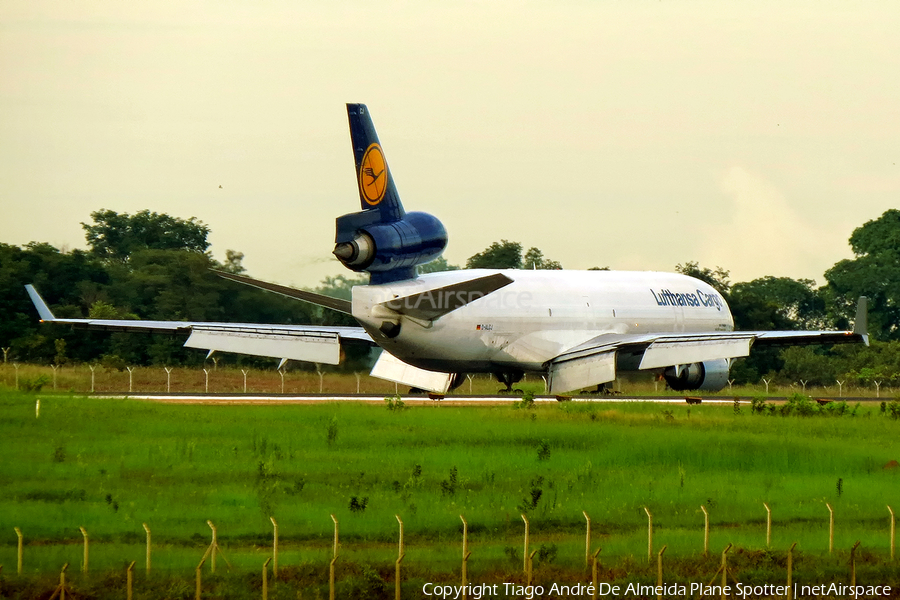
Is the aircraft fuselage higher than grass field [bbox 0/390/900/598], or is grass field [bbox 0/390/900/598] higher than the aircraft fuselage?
the aircraft fuselage

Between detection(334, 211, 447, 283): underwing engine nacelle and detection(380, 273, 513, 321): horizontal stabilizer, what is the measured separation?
1.38 m

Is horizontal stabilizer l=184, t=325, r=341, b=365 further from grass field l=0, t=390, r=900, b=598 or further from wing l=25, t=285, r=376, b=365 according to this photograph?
grass field l=0, t=390, r=900, b=598

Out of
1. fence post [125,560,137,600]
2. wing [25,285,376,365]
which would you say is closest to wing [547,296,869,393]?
wing [25,285,376,365]

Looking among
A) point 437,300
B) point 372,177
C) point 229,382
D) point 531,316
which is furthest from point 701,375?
point 229,382

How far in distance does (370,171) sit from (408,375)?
45.4 feet

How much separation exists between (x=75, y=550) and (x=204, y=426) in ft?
51.6

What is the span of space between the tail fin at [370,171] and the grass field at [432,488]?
6.78m

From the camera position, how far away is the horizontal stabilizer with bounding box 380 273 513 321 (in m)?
44.8

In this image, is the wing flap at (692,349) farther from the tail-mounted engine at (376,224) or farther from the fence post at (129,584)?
the fence post at (129,584)

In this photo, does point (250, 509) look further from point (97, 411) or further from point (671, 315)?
point (671, 315)

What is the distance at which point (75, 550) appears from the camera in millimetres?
20984

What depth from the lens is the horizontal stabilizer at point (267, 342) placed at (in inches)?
1927

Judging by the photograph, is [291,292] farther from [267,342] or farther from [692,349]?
[692,349]

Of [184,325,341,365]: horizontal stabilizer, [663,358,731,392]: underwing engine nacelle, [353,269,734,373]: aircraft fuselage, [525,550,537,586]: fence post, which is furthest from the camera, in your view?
[663,358,731,392]: underwing engine nacelle
